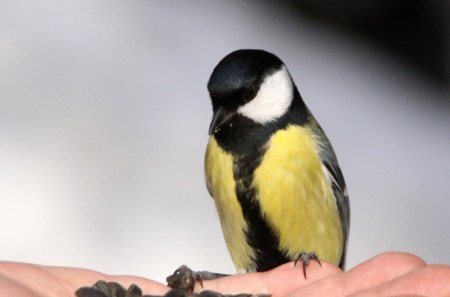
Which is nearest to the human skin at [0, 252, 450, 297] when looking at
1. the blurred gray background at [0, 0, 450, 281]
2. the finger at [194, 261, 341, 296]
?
the finger at [194, 261, 341, 296]

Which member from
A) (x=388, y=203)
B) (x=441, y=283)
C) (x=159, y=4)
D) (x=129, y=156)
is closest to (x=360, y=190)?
(x=388, y=203)

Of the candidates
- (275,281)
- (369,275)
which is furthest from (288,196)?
(369,275)

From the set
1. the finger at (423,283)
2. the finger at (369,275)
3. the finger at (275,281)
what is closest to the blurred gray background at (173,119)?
the finger at (275,281)

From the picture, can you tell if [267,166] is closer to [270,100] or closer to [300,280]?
[270,100]

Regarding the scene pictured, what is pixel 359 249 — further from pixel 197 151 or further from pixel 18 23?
pixel 18 23

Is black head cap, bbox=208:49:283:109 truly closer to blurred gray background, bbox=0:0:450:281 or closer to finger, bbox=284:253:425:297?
finger, bbox=284:253:425:297
